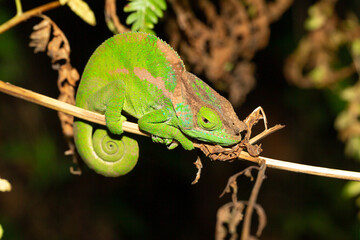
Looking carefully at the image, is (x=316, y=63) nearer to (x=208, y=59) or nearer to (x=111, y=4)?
(x=208, y=59)

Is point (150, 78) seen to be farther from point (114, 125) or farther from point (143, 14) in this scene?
point (143, 14)

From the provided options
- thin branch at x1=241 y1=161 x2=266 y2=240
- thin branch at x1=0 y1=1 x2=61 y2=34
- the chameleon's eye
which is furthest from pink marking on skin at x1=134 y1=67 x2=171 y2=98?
thin branch at x1=0 y1=1 x2=61 y2=34

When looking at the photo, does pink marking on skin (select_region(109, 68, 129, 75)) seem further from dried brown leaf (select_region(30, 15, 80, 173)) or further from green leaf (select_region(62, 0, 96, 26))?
green leaf (select_region(62, 0, 96, 26))

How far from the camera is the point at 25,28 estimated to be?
385 centimetres

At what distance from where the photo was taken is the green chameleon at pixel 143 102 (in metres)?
1.87

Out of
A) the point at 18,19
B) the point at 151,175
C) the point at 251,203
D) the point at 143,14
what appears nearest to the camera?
the point at 251,203

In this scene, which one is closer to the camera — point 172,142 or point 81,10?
point 172,142

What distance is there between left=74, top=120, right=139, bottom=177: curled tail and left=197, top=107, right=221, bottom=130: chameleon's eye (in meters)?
0.40

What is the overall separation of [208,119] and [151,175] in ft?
8.73

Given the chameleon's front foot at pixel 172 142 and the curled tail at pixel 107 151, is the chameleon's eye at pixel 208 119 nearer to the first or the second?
the chameleon's front foot at pixel 172 142

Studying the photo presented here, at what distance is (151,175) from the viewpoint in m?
4.38

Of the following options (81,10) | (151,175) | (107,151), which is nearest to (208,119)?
(107,151)

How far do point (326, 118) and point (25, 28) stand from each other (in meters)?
3.63

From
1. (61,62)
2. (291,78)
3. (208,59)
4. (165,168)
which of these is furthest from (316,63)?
(61,62)
